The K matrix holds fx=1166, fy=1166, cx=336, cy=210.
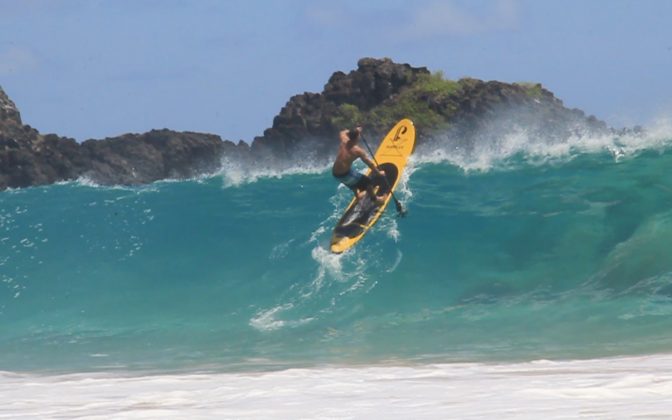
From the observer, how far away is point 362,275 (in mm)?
15078

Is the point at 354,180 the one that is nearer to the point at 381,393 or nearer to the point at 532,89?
the point at 381,393

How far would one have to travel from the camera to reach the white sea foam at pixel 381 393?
21.0 ft

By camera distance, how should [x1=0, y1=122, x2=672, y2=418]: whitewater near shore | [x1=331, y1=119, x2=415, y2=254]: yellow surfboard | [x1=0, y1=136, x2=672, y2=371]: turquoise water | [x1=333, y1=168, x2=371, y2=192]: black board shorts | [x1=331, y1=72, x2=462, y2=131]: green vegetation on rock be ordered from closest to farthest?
[x1=0, y1=122, x2=672, y2=418]: whitewater near shore → [x1=0, y1=136, x2=672, y2=371]: turquoise water → [x1=333, y1=168, x2=371, y2=192]: black board shorts → [x1=331, y1=119, x2=415, y2=254]: yellow surfboard → [x1=331, y1=72, x2=462, y2=131]: green vegetation on rock

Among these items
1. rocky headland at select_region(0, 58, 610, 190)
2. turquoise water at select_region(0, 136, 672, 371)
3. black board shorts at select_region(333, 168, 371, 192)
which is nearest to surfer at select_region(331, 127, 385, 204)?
black board shorts at select_region(333, 168, 371, 192)

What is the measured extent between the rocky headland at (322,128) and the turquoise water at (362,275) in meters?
8.49

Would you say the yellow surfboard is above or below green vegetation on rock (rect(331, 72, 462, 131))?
below

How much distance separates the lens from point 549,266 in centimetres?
1477

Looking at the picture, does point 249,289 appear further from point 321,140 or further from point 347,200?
point 321,140

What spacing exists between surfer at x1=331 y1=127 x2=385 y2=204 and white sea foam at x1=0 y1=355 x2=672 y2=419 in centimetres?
484

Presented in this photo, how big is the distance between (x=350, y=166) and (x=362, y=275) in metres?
1.71

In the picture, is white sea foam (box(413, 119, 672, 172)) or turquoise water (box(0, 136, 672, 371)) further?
white sea foam (box(413, 119, 672, 172))

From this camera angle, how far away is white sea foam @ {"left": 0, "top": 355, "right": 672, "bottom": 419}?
6406 millimetres

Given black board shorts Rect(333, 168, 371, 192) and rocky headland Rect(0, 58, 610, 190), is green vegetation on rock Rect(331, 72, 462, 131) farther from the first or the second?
black board shorts Rect(333, 168, 371, 192)

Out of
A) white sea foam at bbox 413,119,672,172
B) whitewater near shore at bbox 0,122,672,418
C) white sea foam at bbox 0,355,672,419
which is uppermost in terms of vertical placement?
white sea foam at bbox 413,119,672,172
